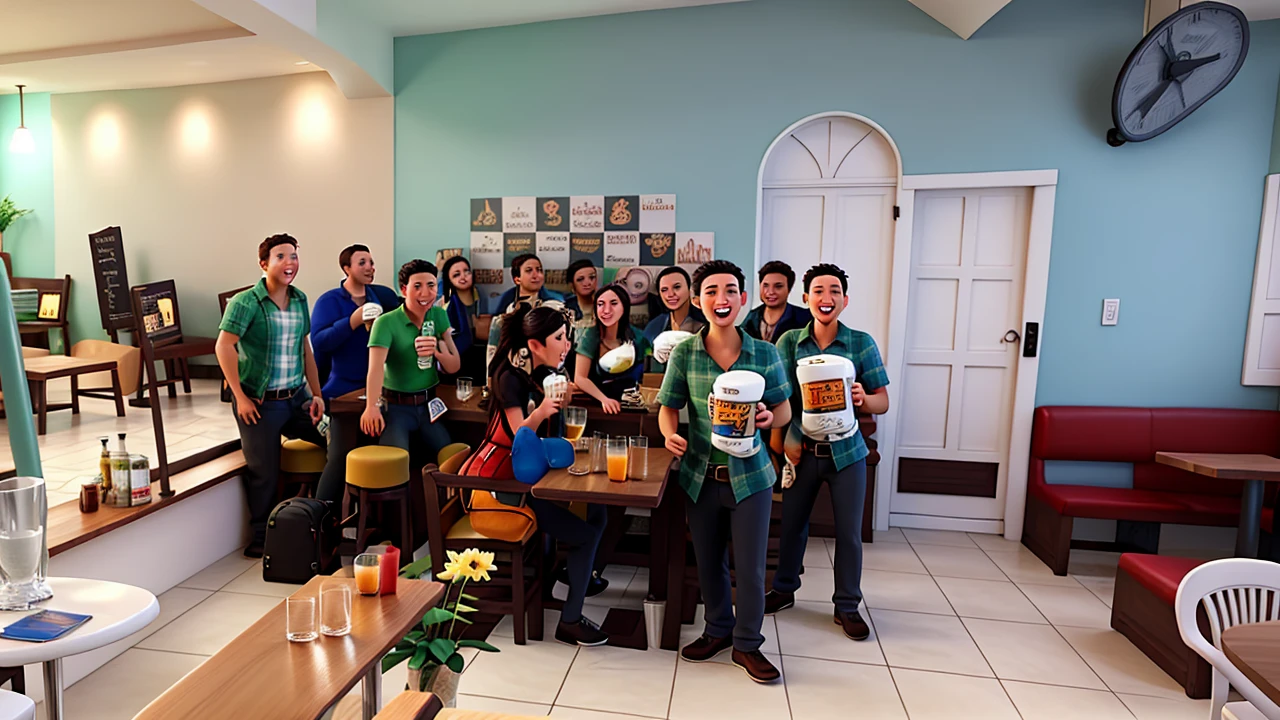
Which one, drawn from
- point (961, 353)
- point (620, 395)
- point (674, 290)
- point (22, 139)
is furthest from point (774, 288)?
point (22, 139)

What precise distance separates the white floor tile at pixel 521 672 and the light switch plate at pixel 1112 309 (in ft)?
12.0

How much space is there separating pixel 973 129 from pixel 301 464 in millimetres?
4436

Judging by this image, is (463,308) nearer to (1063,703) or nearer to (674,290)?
(674,290)

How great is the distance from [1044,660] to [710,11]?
408 cm

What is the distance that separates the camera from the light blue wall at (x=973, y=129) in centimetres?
403

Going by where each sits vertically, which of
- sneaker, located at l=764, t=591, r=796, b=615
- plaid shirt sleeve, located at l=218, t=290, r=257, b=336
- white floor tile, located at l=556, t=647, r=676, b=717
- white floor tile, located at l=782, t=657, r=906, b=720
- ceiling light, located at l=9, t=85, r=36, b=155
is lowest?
white floor tile, located at l=556, t=647, r=676, b=717

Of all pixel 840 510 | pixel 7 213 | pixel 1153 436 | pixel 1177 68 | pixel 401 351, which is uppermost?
pixel 1177 68

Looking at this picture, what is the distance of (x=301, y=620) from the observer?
154 cm

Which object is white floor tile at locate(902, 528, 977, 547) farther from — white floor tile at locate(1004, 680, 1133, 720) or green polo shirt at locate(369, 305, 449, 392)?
green polo shirt at locate(369, 305, 449, 392)

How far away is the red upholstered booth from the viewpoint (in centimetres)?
371

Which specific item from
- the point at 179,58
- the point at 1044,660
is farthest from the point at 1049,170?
the point at 179,58

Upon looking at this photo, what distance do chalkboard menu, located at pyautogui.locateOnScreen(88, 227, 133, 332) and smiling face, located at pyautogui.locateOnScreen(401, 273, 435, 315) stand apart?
12.5 ft

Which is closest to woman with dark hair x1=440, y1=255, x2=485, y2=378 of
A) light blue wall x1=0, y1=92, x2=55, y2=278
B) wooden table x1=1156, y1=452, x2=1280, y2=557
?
wooden table x1=1156, y1=452, x2=1280, y2=557

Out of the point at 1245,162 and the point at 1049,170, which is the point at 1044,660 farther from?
the point at 1245,162
